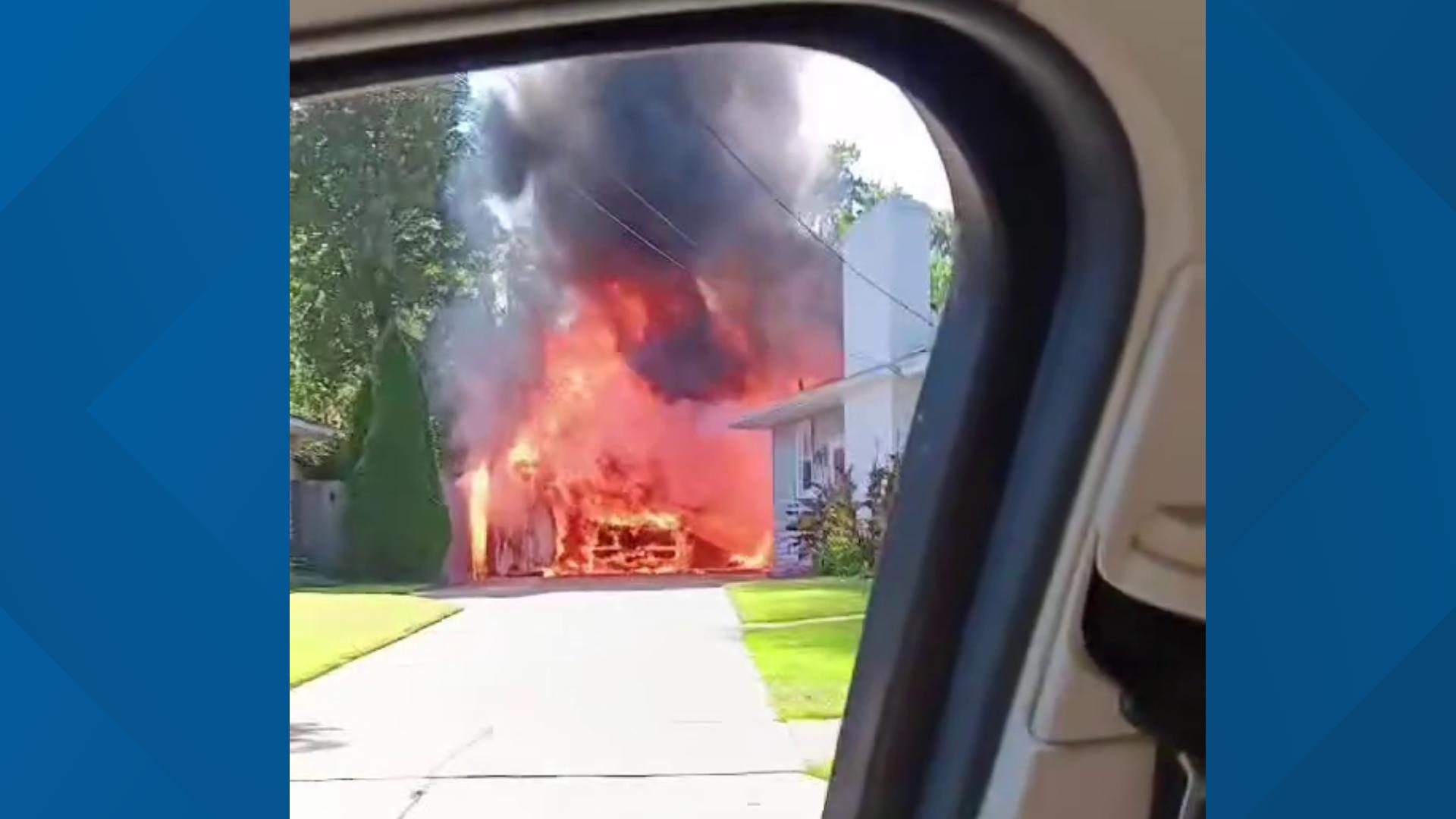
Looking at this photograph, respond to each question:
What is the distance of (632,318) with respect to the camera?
1.55m

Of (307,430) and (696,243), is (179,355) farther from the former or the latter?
(696,243)

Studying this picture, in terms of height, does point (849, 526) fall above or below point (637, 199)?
below

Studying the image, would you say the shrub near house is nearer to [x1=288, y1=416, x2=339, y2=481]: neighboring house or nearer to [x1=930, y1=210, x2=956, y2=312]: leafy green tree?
[x1=930, y1=210, x2=956, y2=312]: leafy green tree

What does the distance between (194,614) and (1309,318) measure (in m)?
1.12

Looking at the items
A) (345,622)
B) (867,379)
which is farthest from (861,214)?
(345,622)

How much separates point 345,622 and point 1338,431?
102 cm

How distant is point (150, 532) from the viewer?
1.37 metres

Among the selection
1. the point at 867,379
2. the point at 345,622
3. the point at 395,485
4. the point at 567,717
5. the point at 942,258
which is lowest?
the point at 567,717

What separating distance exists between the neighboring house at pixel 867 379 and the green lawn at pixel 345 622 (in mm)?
381

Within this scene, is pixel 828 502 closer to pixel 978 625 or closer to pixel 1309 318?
pixel 978 625

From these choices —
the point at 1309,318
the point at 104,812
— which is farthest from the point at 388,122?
the point at 1309,318

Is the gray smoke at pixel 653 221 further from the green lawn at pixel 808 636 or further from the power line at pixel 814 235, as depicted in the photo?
the green lawn at pixel 808 636

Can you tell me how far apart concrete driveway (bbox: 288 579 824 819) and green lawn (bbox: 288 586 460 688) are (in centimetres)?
2

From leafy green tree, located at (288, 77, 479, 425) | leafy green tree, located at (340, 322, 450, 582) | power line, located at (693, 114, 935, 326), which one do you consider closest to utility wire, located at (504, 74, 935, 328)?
power line, located at (693, 114, 935, 326)
